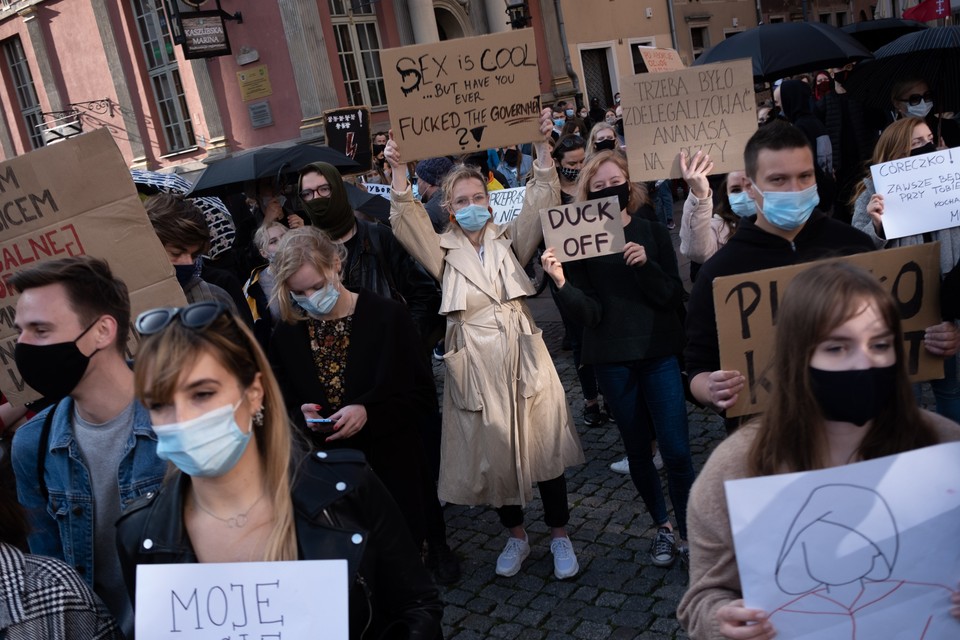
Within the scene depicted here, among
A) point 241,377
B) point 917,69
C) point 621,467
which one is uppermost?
point 917,69

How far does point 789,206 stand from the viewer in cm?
278

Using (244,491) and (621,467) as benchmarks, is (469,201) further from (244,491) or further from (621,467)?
(244,491)

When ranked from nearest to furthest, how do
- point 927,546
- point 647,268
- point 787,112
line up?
point 927,546 < point 647,268 < point 787,112

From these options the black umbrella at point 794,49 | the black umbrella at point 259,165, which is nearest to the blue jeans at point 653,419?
the black umbrella at point 259,165

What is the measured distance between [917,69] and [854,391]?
513 cm

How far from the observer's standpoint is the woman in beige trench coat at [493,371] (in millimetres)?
4094

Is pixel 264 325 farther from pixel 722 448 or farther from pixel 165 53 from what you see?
pixel 165 53

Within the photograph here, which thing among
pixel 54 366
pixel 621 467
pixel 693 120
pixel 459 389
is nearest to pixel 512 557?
pixel 459 389

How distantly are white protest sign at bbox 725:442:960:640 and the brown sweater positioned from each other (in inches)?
5.7

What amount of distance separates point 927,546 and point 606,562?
263cm

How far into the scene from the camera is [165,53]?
19359 millimetres

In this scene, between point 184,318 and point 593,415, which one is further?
point 593,415

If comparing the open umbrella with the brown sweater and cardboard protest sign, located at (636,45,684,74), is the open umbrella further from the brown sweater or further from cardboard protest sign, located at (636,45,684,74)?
the brown sweater

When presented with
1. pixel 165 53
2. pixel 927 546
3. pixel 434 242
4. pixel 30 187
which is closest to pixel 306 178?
pixel 434 242
